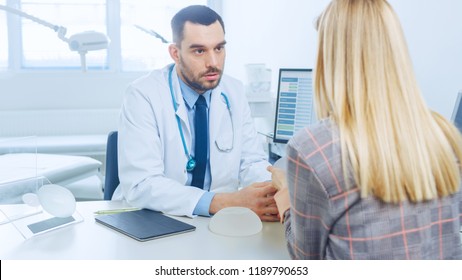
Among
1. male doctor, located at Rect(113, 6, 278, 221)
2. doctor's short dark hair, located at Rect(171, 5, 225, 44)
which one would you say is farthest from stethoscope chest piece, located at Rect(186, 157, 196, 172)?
doctor's short dark hair, located at Rect(171, 5, 225, 44)

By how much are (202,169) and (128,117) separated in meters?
0.29

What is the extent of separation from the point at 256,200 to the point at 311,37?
1.47 metres

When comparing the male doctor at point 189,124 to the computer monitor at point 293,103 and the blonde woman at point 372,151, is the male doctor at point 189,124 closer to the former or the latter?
the computer monitor at point 293,103

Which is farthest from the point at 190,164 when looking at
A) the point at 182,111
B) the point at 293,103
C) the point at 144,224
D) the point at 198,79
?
the point at 293,103

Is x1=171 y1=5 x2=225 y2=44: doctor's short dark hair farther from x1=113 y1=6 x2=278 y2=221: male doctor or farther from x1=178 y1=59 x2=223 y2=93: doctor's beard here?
x1=178 y1=59 x2=223 y2=93: doctor's beard

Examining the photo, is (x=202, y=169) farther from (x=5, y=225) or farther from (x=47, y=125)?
(x=47, y=125)

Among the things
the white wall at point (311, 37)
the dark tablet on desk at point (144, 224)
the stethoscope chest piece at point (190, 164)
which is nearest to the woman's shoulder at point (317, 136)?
the dark tablet on desk at point (144, 224)

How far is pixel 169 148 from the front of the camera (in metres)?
1.58

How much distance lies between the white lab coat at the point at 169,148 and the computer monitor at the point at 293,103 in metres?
0.45

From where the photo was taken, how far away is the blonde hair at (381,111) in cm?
76

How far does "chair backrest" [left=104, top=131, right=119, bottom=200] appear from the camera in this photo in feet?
5.41

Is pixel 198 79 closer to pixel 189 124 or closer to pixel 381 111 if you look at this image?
pixel 189 124

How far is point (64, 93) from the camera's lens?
414 centimetres
